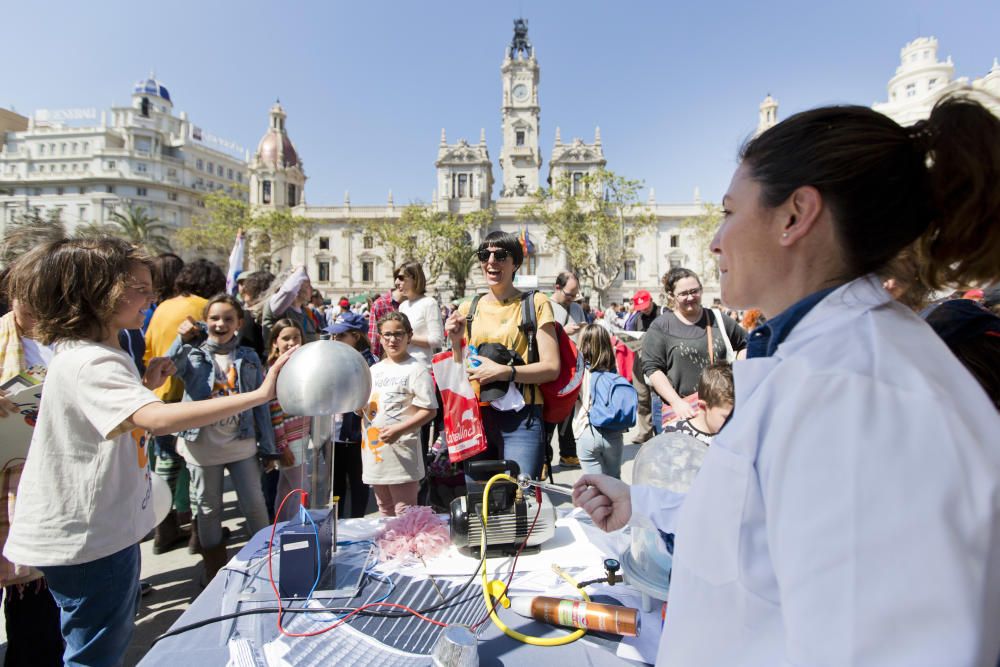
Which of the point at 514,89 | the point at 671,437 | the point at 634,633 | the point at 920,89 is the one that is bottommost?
the point at 634,633

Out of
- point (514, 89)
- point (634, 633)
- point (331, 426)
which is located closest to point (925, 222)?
point (634, 633)

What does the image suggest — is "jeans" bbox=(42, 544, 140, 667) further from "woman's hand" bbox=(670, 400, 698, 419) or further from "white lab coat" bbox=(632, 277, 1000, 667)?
Result: "woman's hand" bbox=(670, 400, 698, 419)

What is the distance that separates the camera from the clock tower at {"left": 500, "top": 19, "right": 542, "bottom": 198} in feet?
184

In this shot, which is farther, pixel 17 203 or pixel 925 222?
pixel 17 203

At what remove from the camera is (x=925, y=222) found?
89 cm

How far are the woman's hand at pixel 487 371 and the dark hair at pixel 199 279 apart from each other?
8.62 ft

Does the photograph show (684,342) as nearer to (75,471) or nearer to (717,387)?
(717,387)

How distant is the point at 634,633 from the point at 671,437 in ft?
2.13

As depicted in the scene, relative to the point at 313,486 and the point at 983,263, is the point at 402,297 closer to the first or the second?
the point at 313,486

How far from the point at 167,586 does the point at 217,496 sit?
75 centimetres

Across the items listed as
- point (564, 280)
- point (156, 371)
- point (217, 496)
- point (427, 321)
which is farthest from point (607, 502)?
point (564, 280)

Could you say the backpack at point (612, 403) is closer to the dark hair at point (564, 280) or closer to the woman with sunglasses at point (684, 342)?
the woman with sunglasses at point (684, 342)

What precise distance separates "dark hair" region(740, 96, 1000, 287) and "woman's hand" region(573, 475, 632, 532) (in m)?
0.75

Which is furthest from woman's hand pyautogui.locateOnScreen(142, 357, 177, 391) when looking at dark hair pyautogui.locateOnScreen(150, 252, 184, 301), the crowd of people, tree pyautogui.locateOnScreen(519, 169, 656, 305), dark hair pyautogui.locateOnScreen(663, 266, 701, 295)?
tree pyautogui.locateOnScreen(519, 169, 656, 305)
